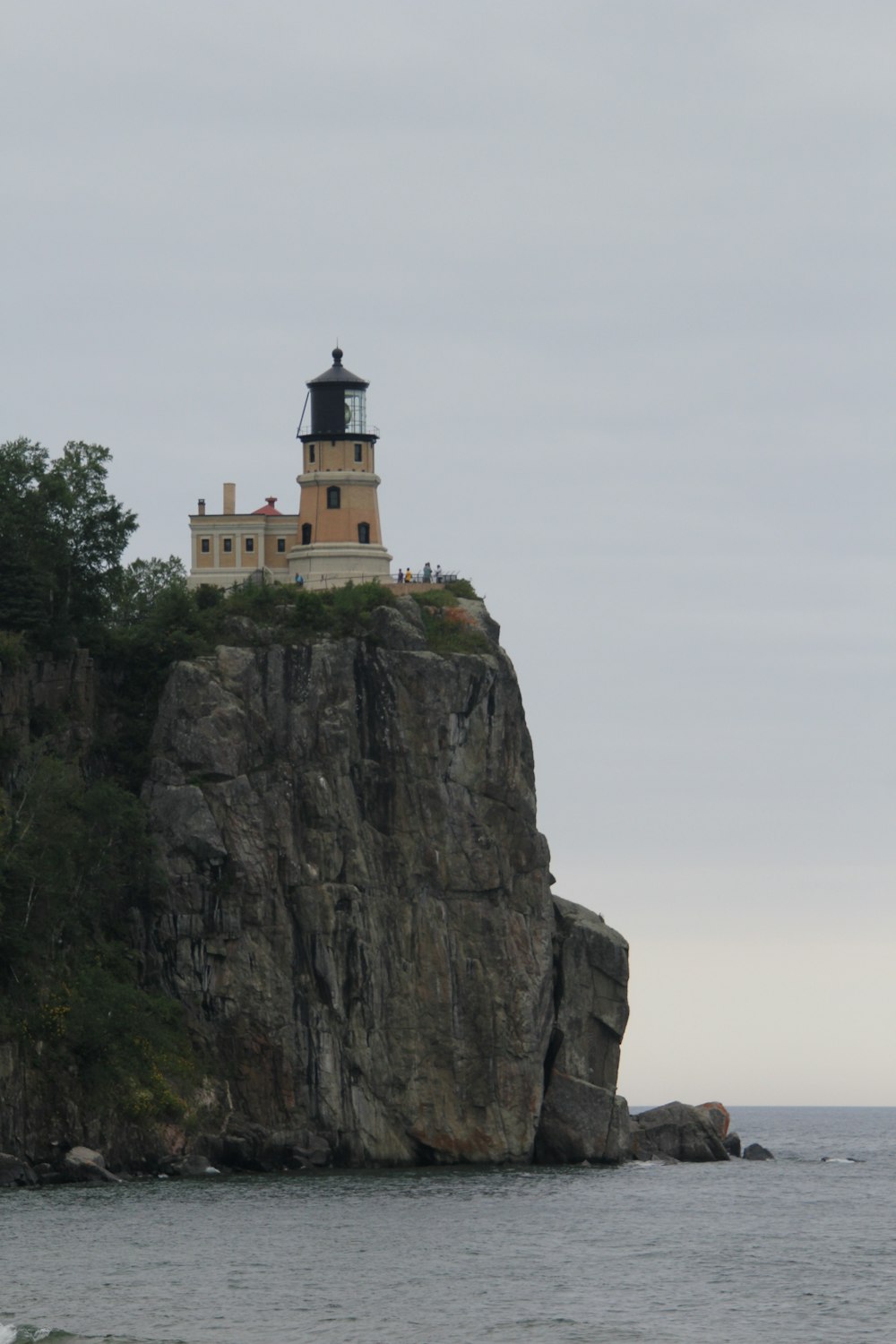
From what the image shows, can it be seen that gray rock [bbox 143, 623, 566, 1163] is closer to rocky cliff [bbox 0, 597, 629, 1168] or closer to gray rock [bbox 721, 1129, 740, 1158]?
rocky cliff [bbox 0, 597, 629, 1168]

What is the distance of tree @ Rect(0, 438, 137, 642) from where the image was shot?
11812 centimetres

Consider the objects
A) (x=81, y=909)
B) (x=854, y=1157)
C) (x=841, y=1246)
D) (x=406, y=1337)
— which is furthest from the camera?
(x=854, y=1157)

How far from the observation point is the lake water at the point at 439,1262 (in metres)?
62.0

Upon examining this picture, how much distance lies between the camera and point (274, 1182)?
99.1 metres

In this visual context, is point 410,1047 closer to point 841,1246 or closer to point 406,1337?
point 841,1246

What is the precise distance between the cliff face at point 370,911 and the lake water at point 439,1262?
578 centimetres

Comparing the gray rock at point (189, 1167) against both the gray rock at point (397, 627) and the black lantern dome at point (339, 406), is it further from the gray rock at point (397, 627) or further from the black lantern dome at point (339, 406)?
the black lantern dome at point (339, 406)

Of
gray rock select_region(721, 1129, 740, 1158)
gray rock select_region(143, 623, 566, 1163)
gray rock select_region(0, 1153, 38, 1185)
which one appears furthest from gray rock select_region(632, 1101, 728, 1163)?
gray rock select_region(0, 1153, 38, 1185)

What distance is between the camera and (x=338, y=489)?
131 m

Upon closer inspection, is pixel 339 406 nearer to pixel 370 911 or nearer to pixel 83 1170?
pixel 370 911

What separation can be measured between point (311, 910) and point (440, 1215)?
26.1 meters

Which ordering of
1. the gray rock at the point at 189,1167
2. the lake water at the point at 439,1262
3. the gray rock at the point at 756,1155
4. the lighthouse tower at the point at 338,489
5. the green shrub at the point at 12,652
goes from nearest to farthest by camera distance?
the lake water at the point at 439,1262 → the gray rock at the point at 189,1167 → the green shrub at the point at 12,652 → the lighthouse tower at the point at 338,489 → the gray rock at the point at 756,1155

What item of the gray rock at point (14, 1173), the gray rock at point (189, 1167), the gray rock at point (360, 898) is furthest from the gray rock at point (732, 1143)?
the gray rock at point (14, 1173)

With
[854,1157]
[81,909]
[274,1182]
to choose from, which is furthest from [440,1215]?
[854,1157]
